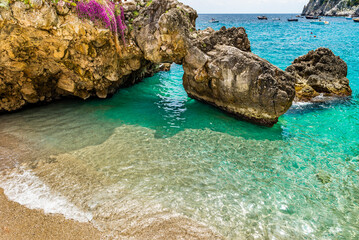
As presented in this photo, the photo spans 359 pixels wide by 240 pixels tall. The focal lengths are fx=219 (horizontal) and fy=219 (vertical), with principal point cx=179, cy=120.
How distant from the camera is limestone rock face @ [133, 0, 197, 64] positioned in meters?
12.3

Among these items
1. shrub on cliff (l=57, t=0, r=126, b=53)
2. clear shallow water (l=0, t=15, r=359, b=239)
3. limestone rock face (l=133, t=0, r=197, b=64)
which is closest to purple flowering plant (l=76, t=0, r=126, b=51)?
shrub on cliff (l=57, t=0, r=126, b=53)

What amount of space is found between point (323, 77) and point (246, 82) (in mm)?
10840

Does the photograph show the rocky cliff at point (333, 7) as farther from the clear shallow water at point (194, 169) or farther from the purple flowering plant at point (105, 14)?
the purple flowering plant at point (105, 14)

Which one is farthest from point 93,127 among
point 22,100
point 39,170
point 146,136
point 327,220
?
point 327,220

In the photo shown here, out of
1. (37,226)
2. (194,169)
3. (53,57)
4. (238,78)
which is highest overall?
(53,57)

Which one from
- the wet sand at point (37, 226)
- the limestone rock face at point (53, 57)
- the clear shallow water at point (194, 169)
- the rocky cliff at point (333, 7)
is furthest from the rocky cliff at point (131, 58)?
the rocky cliff at point (333, 7)

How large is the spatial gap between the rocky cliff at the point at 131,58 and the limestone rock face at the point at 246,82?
0.16 ft

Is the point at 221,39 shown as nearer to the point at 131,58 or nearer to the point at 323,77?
the point at 131,58

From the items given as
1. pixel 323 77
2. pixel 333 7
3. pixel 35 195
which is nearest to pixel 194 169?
pixel 35 195

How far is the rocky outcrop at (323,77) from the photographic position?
18141mm

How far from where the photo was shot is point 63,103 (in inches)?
561

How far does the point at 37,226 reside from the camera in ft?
19.8

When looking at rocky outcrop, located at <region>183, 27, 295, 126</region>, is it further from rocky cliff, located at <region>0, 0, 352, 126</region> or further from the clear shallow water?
the clear shallow water

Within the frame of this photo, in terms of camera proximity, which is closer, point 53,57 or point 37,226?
point 37,226
